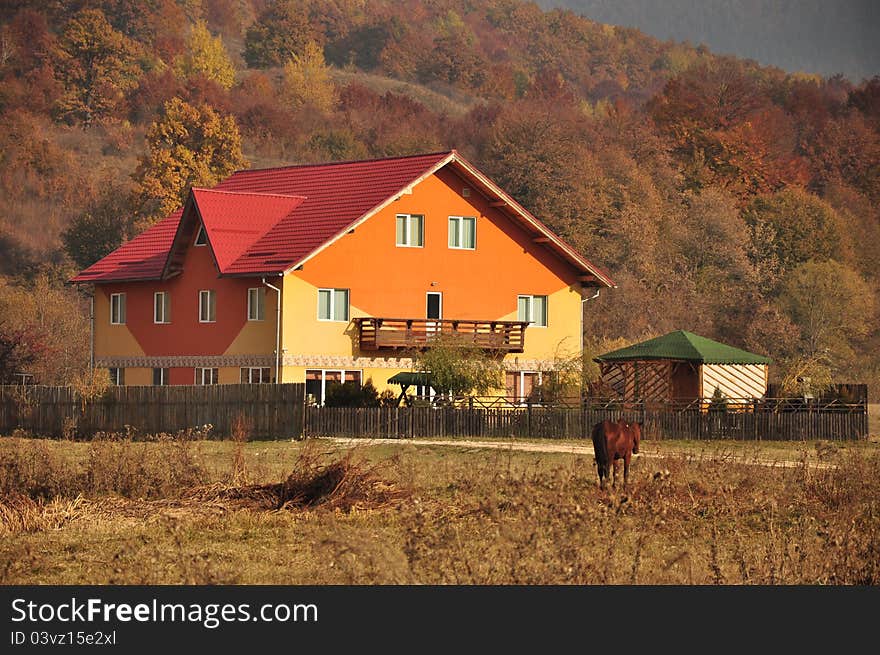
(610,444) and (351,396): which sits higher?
(351,396)

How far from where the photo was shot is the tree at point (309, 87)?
471 feet

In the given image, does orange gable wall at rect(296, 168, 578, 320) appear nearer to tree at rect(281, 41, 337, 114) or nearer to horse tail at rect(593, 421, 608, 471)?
horse tail at rect(593, 421, 608, 471)

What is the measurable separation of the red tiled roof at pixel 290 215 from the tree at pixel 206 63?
82.1 metres

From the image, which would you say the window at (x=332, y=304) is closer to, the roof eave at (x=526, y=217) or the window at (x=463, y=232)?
the window at (x=463, y=232)

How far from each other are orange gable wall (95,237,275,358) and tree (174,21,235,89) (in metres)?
83.0

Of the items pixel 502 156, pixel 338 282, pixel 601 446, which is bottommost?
pixel 601 446

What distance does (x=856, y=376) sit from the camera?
82.4 m

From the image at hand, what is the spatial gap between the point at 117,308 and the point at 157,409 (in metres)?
17.1

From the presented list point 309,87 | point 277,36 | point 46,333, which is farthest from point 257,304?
point 277,36

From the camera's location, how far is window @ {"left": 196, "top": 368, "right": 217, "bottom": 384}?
5619cm

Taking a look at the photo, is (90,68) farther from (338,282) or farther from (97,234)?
(338,282)

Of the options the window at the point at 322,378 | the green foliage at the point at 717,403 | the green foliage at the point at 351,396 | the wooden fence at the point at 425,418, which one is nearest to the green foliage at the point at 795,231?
the window at the point at 322,378

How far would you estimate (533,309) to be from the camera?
60125 mm

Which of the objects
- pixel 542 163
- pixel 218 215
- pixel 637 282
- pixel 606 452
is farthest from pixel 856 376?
pixel 606 452
